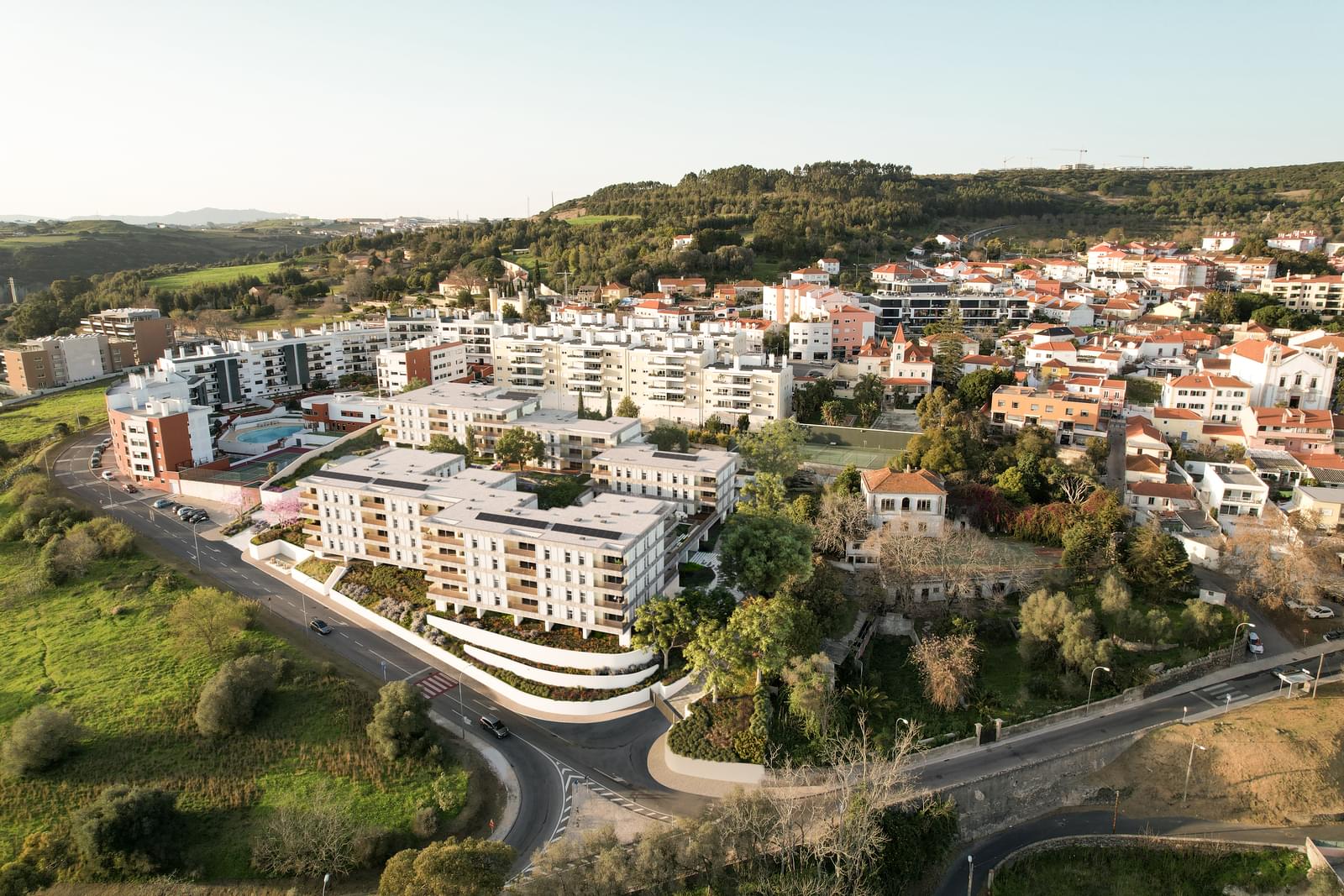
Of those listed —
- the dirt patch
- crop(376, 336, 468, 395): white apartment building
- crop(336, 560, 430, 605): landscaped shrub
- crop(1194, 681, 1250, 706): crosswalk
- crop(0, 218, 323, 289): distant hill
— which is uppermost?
crop(0, 218, 323, 289): distant hill

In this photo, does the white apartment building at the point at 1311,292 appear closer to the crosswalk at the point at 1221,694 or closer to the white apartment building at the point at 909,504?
the white apartment building at the point at 909,504

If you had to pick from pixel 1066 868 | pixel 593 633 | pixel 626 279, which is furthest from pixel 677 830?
pixel 626 279

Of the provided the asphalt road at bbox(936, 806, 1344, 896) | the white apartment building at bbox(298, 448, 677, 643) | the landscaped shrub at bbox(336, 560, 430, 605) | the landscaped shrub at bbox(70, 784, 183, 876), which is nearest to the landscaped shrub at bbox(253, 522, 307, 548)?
the white apartment building at bbox(298, 448, 677, 643)

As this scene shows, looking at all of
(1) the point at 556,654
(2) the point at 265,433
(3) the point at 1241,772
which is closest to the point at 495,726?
(1) the point at 556,654

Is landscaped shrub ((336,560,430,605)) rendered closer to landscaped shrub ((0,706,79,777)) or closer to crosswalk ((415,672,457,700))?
crosswalk ((415,672,457,700))

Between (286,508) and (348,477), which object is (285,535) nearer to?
(286,508)

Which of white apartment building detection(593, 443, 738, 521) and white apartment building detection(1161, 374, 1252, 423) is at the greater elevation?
white apartment building detection(1161, 374, 1252, 423)

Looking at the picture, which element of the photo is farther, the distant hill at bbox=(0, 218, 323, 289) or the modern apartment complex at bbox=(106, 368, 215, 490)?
the distant hill at bbox=(0, 218, 323, 289)

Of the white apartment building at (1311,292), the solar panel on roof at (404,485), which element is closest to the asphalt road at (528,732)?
the solar panel on roof at (404,485)
